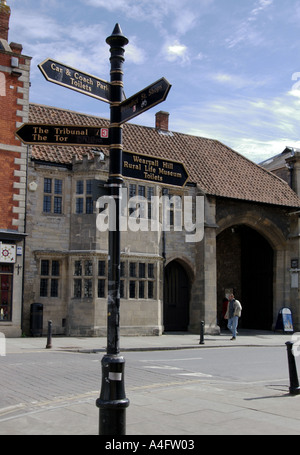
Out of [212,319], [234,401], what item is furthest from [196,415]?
[212,319]

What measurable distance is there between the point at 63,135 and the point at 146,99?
1.13 meters

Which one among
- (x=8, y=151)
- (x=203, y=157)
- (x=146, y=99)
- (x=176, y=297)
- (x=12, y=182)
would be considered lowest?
(x=176, y=297)

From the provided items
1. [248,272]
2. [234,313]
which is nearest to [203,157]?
[248,272]

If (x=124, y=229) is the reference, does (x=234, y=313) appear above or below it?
below

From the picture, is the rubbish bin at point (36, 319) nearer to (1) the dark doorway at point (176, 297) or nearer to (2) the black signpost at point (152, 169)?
(1) the dark doorway at point (176, 297)

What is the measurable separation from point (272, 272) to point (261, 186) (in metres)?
4.53

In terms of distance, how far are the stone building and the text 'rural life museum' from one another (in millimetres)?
46

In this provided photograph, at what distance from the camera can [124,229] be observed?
21.2 meters

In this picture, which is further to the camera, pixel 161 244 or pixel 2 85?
pixel 161 244

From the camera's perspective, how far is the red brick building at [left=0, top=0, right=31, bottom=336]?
748 inches

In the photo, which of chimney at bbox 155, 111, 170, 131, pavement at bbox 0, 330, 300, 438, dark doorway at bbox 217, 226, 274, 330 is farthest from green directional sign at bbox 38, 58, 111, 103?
dark doorway at bbox 217, 226, 274, 330

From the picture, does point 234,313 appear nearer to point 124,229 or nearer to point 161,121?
point 124,229

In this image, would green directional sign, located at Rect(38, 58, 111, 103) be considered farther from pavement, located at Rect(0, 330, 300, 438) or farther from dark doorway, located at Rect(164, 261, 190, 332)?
dark doorway, located at Rect(164, 261, 190, 332)
